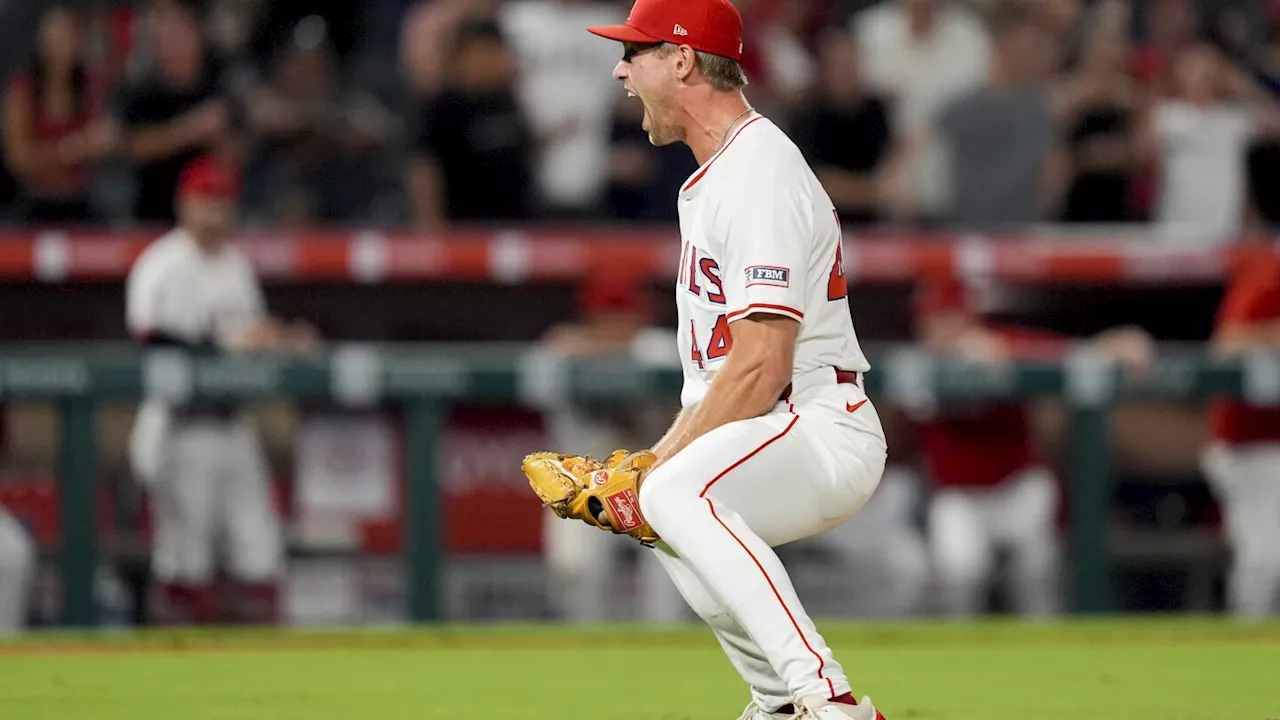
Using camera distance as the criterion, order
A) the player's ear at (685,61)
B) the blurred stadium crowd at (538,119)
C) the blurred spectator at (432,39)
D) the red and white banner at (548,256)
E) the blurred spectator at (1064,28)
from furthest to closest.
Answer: the blurred spectator at (1064,28), the blurred spectator at (432,39), the blurred stadium crowd at (538,119), the red and white banner at (548,256), the player's ear at (685,61)

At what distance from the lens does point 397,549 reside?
7828 millimetres

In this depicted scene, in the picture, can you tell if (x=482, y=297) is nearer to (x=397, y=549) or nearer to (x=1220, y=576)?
(x=397, y=549)

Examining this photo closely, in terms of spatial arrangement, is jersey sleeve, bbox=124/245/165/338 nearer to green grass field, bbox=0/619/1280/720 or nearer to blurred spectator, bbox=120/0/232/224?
blurred spectator, bbox=120/0/232/224

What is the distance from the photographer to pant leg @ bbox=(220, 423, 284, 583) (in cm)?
774

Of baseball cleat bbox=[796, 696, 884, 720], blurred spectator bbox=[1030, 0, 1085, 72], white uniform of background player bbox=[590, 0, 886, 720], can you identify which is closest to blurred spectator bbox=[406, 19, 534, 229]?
blurred spectator bbox=[1030, 0, 1085, 72]

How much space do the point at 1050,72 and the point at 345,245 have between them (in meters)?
3.81

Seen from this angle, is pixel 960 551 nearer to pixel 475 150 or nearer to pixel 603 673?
pixel 603 673

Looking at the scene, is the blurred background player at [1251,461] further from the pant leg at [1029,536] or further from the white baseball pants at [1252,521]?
the pant leg at [1029,536]

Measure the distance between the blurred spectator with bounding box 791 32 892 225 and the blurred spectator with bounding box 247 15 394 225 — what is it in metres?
2.06

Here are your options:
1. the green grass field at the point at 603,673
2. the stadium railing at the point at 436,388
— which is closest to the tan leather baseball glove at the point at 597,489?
the green grass field at the point at 603,673

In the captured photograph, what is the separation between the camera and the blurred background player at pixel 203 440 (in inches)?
299

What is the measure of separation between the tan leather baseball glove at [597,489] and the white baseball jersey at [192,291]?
426 cm

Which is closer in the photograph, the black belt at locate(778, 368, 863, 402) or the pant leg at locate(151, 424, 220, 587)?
the black belt at locate(778, 368, 863, 402)

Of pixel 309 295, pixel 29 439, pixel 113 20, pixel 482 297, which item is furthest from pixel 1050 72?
pixel 29 439
